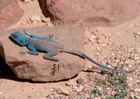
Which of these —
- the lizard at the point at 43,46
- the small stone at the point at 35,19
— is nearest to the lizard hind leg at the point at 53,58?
the lizard at the point at 43,46

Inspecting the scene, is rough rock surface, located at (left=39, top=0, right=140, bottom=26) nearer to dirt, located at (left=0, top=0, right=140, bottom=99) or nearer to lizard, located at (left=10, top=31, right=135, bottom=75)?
dirt, located at (left=0, top=0, right=140, bottom=99)

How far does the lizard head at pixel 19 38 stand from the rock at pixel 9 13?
4.69 feet

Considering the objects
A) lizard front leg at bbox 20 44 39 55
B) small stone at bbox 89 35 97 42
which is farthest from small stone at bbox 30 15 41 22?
lizard front leg at bbox 20 44 39 55

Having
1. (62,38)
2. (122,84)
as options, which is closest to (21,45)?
(62,38)

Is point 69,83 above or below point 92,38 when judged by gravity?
below

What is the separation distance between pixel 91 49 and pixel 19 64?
1687mm

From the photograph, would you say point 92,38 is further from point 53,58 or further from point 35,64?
point 35,64

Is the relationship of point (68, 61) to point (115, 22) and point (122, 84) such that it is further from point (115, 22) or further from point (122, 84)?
point (115, 22)

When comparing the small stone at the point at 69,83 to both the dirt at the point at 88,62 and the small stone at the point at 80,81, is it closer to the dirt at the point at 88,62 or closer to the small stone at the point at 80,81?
the dirt at the point at 88,62

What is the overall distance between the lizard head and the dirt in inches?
26.0

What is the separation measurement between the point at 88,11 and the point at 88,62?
1.35 m

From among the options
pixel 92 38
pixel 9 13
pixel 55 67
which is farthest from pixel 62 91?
pixel 9 13

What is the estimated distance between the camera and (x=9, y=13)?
235 inches

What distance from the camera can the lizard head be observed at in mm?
4426
